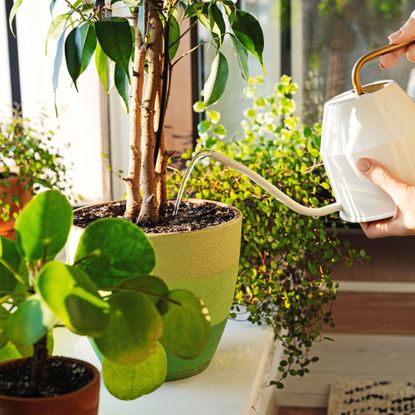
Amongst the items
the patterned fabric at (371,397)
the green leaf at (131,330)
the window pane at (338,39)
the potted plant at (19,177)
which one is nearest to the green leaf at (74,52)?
the green leaf at (131,330)

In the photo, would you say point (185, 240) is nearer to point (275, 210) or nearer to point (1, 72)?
point (275, 210)

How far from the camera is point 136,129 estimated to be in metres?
1.02

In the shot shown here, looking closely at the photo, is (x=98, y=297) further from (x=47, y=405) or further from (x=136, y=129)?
(x=136, y=129)

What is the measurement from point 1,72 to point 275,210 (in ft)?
2.84

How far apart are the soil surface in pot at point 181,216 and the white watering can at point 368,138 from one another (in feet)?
0.28

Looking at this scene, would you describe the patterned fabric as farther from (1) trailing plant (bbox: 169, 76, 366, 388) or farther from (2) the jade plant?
(2) the jade plant

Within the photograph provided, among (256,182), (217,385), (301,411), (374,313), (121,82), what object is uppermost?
(121,82)

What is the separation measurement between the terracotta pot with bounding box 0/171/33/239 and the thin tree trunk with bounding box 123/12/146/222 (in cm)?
43

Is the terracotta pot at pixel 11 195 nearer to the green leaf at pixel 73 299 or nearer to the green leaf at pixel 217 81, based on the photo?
the green leaf at pixel 217 81

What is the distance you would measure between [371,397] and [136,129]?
3.59 ft

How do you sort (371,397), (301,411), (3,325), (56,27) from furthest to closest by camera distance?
(301,411) < (371,397) < (56,27) < (3,325)

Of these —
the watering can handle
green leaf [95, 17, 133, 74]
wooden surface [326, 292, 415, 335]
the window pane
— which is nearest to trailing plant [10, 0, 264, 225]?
green leaf [95, 17, 133, 74]

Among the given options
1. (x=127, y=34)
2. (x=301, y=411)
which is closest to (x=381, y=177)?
(x=127, y=34)

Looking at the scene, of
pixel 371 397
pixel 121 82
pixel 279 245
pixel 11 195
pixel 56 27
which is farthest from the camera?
pixel 371 397
